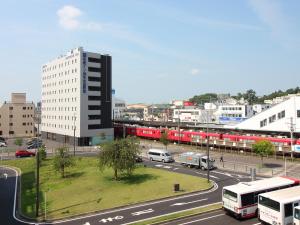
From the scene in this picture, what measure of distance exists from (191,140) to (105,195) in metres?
42.7

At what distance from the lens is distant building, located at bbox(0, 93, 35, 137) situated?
110875 millimetres

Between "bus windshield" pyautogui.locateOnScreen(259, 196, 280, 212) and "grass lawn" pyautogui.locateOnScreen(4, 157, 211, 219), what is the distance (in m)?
11.8

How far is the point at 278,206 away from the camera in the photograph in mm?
23094

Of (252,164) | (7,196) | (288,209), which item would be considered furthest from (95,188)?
(252,164)

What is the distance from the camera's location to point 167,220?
88.3ft

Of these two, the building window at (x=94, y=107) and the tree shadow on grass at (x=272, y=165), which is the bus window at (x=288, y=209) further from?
the building window at (x=94, y=107)

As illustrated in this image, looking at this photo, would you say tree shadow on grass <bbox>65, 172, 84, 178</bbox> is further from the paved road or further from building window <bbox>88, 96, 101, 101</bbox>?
building window <bbox>88, 96, 101, 101</bbox>

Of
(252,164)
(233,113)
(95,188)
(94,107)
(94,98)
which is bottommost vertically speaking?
(95,188)

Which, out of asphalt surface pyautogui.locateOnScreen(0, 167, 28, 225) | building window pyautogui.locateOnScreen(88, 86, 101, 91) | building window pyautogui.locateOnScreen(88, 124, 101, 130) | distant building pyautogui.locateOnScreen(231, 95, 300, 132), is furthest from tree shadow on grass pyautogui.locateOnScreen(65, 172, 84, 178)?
distant building pyautogui.locateOnScreen(231, 95, 300, 132)

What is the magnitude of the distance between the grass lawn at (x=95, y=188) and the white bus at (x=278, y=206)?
11888 millimetres

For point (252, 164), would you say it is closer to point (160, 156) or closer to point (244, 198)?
point (160, 156)

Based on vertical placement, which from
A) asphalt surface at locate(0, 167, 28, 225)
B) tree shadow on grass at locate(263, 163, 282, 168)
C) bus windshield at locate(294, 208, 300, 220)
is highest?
bus windshield at locate(294, 208, 300, 220)

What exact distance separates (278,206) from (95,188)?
2210cm

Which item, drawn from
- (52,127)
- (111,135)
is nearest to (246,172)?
(111,135)
